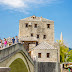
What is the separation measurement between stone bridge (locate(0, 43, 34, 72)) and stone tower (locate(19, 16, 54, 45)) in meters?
22.2

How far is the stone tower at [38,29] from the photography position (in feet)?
146

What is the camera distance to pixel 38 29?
148 feet

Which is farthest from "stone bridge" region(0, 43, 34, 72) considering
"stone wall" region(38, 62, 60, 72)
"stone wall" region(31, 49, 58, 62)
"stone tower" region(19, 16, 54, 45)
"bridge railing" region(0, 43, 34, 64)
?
"stone tower" region(19, 16, 54, 45)

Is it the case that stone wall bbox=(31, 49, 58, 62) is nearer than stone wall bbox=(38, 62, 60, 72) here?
No

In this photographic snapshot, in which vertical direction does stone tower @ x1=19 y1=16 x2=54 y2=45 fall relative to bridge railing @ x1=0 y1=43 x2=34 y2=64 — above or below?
above

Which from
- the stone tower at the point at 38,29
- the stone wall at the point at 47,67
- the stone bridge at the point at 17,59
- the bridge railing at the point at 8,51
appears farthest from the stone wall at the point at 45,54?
the bridge railing at the point at 8,51

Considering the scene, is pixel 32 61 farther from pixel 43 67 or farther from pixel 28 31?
pixel 28 31

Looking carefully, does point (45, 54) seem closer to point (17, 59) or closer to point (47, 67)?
point (47, 67)

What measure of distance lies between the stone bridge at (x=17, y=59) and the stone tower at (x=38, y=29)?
73.0ft

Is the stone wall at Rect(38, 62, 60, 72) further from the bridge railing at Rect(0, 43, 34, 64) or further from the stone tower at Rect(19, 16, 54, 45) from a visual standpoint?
the stone tower at Rect(19, 16, 54, 45)

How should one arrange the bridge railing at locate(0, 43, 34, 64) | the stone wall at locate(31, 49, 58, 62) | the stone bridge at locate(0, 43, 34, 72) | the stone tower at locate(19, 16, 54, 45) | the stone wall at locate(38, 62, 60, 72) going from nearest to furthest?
the bridge railing at locate(0, 43, 34, 64) < the stone bridge at locate(0, 43, 34, 72) < the stone wall at locate(38, 62, 60, 72) < the stone wall at locate(31, 49, 58, 62) < the stone tower at locate(19, 16, 54, 45)

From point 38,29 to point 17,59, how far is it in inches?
1026

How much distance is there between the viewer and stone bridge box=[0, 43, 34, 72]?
13992mm

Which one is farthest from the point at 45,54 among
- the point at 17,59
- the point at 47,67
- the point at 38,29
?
the point at 17,59
